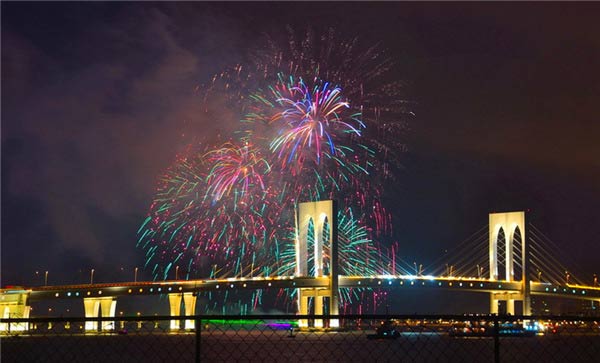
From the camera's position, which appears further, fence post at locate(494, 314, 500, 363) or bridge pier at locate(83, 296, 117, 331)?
bridge pier at locate(83, 296, 117, 331)

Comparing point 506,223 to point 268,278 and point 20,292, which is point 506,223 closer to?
point 268,278

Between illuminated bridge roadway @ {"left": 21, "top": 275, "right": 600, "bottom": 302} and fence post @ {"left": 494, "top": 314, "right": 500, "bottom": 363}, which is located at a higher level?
illuminated bridge roadway @ {"left": 21, "top": 275, "right": 600, "bottom": 302}

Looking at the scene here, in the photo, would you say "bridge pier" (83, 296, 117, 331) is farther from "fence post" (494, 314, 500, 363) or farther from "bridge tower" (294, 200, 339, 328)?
"fence post" (494, 314, 500, 363)

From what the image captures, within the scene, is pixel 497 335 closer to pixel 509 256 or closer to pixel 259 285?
pixel 259 285

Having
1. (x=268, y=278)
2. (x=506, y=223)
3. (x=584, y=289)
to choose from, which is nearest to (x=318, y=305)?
(x=268, y=278)

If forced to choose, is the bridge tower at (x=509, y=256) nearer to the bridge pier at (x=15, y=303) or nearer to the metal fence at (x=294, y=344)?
the metal fence at (x=294, y=344)

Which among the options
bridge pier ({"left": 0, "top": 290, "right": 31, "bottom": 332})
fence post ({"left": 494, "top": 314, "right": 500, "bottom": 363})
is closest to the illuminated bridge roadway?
bridge pier ({"left": 0, "top": 290, "right": 31, "bottom": 332})
